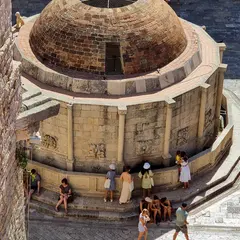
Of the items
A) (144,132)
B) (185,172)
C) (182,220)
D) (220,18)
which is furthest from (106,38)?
(220,18)

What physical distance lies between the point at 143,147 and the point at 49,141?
3050 millimetres

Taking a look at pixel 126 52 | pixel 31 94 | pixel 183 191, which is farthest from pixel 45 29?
pixel 31 94

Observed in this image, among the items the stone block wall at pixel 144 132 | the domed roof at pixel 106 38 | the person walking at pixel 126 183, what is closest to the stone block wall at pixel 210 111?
the domed roof at pixel 106 38

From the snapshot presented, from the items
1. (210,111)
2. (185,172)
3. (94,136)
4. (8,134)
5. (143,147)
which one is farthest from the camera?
(210,111)

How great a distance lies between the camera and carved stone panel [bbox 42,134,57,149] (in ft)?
69.3

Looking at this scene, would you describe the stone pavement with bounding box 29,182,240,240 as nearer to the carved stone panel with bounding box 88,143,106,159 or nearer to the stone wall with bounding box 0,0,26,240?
the carved stone panel with bounding box 88,143,106,159

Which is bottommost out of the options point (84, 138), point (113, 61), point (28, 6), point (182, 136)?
point (28, 6)

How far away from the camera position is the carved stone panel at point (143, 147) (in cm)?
2100

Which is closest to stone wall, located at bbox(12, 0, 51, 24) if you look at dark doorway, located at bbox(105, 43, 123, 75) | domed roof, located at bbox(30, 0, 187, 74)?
domed roof, located at bbox(30, 0, 187, 74)

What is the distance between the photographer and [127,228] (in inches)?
813

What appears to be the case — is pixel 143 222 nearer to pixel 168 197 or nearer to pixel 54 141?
pixel 168 197

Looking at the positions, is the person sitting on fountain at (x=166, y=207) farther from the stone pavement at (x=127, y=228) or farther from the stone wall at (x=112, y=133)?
the stone wall at (x=112, y=133)

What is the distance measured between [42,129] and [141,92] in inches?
134

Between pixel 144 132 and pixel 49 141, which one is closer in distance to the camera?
pixel 144 132
